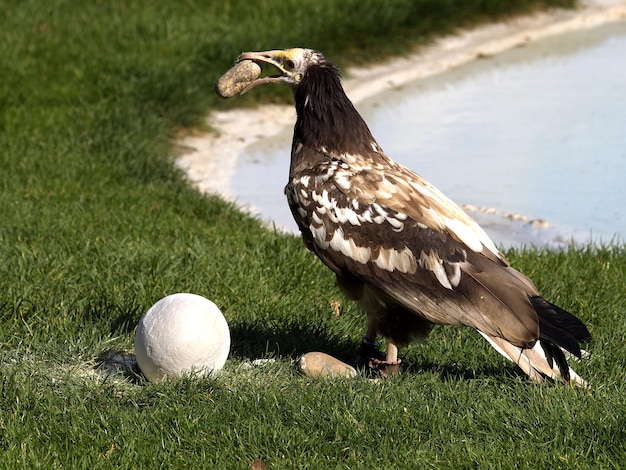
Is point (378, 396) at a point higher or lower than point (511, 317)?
lower

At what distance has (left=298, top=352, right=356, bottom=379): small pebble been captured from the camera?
18.0 ft

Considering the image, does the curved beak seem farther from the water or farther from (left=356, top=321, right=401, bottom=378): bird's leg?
the water

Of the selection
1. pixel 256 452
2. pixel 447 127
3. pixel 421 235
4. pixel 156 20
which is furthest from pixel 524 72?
pixel 256 452

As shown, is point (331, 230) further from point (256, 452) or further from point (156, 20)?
point (156, 20)

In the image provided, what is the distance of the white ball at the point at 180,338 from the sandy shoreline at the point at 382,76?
346cm

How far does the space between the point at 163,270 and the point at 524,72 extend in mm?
6302

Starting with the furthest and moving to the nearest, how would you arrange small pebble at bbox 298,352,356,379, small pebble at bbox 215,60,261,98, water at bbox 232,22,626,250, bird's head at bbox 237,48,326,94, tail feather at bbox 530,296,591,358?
1. water at bbox 232,22,626,250
2. small pebble at bbox 215,60,261,98
3. bird's head at bbox 237,48,326,94
4. small pebble at bbox 298,352,356,379
5. tail feather at bbox 530,296,591,358

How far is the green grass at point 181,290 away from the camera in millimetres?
4789

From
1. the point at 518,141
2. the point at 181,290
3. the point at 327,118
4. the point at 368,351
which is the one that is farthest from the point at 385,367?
the point at 518,141

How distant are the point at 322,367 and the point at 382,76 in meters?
6.46

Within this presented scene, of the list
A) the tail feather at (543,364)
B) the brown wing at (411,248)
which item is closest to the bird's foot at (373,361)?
the brown wing at (411,248)

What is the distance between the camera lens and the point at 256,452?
476cm

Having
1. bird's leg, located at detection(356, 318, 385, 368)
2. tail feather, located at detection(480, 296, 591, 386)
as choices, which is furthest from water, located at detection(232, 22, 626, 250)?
tail feather, located at detection(480, 296, 591, 386)

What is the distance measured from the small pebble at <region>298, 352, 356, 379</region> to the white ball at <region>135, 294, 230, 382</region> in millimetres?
409
